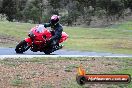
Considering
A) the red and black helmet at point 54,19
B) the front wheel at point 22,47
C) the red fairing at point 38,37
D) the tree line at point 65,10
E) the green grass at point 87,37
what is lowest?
the tree line at point 65,10

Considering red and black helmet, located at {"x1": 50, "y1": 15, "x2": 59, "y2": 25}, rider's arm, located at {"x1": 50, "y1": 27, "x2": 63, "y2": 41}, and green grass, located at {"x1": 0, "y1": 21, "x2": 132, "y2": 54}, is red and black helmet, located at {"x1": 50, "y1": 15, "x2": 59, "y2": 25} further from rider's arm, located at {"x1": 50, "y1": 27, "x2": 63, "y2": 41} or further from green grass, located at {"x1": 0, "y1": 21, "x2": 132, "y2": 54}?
green grass, located at {"x1": 0, "y1": 21, "x2": 132, "y2": 54}

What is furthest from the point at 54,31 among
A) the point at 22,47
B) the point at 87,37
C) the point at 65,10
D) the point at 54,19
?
the point at 65,10

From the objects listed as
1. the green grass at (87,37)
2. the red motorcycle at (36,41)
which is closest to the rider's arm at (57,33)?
the red motorcycle at (36,41)

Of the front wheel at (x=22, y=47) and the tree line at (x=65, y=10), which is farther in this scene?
the tree line at (x=65, y=10)

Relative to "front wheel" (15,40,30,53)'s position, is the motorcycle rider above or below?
above

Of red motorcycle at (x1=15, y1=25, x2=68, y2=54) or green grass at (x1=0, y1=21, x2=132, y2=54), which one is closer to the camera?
red motorcycle at (x1=15, y1=25, x2=68, y2=54)

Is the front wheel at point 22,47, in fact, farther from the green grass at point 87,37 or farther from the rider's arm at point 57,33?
the green grass at point 87,37

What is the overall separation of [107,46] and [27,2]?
97.5 feet

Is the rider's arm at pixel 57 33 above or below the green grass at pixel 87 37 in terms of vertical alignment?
above

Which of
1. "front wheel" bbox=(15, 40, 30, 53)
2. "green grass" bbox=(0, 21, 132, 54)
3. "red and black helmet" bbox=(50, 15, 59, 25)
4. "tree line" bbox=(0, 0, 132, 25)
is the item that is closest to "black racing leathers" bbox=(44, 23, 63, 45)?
"red and black helmet" bbox=(50, 15, 59, 25)

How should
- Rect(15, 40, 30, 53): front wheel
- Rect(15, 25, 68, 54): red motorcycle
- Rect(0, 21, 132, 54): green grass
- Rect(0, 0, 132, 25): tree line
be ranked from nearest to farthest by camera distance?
1. Rect(15, 40, 30, 53): front wheel
2. Rect(15, 25, 68, 54): red motorcycle
3. Rect(0, 21, 132, 54): green grass
4. Rect(0, 0, 132, 25): tree line

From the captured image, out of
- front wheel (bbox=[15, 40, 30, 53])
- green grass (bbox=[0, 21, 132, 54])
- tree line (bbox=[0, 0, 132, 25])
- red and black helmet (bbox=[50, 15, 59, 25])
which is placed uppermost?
red and black helmet (bbox=[50, 15, 59, 25])

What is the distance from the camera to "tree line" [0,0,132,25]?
5441cm

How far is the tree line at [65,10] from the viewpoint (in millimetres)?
54406
